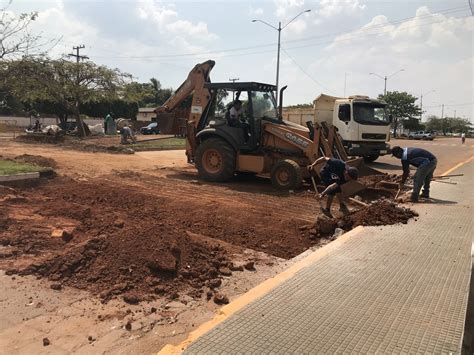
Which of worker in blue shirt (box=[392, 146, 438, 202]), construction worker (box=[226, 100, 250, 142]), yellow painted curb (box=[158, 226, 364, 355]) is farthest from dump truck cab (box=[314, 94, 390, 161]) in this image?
yellow painted curb (box=[158, 226, 364, 355])

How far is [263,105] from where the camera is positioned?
1312 cm

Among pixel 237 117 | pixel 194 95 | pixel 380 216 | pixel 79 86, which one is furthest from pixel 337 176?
pixel 79 86

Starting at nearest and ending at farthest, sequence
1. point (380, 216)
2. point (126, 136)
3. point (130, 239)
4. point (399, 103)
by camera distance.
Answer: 1. point (130, 239)
2. point (380, 216)
3. point (126, 136)
4. point (399, 103)

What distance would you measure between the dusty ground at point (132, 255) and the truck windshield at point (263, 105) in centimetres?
278

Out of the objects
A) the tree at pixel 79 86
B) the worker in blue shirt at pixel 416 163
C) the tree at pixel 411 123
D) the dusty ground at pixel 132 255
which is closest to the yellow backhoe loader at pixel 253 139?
the dusty ground at pixel 132 255

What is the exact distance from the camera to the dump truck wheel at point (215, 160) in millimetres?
13109

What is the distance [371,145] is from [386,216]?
40.4 feet

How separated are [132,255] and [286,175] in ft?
22.3

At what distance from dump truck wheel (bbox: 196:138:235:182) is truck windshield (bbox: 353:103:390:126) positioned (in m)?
8.90

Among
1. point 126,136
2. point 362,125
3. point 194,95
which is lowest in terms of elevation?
point 126,136

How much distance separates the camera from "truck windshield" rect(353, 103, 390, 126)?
20.2 m

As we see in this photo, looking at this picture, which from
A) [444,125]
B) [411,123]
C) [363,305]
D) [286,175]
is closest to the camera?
[363,305]

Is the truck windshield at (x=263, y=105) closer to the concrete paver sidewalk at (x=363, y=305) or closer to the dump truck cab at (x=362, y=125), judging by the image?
the concrete paver sidewalk at (x=363, y=305)

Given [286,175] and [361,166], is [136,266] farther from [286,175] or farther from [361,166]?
[361,166]
